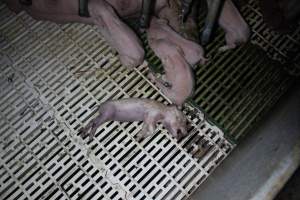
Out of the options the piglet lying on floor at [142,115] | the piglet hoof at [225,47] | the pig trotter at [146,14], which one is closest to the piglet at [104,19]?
the pig trotter at [146,14]

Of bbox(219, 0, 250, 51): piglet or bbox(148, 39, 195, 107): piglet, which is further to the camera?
bbox(219, 0, 250, 51): piglet

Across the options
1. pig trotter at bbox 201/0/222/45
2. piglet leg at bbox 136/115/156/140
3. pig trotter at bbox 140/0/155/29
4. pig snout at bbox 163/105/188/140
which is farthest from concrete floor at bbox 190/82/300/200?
pig trotter at bbox 140/0/155/29

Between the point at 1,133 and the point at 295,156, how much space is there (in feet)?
5.07

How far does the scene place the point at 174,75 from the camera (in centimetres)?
204

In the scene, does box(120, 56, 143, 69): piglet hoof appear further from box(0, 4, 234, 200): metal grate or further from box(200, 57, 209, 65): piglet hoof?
box(200, 57, 209, 65): piglet hoof

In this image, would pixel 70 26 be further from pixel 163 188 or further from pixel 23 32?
pixel 163 188

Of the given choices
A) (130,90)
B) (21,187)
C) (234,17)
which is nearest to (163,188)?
(130,90)

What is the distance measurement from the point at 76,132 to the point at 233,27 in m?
1.16

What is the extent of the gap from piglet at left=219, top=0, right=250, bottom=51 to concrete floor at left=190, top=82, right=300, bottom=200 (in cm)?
58

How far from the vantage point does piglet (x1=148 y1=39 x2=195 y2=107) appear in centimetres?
200

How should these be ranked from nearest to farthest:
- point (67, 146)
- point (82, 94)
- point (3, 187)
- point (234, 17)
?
point (3, 187) < point (67, 146) < point (82, 94) < point (234, 17)

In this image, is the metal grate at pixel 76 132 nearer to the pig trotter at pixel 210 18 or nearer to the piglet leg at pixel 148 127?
the piglet leg at pixel 148 127

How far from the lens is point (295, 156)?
1.64 metres

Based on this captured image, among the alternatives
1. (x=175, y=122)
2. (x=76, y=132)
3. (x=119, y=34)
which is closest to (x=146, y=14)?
(x=119, y=34)
